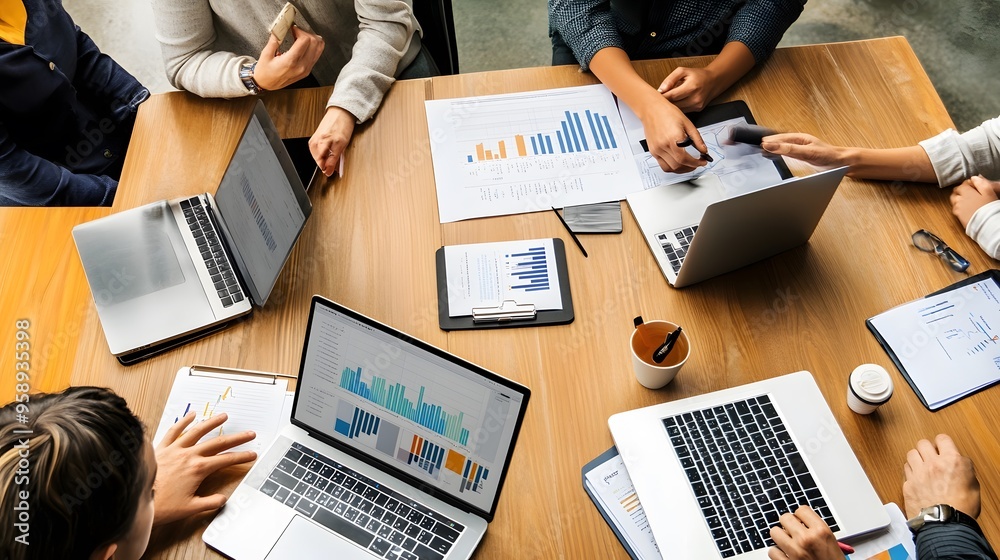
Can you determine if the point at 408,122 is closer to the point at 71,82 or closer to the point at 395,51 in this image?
the point at 395,51

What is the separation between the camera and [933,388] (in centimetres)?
108

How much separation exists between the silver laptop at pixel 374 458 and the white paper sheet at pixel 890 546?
513mm

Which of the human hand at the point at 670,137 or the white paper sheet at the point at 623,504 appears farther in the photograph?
the human hand at the point at 670,137

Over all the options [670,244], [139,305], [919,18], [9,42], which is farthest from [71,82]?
[919,18]

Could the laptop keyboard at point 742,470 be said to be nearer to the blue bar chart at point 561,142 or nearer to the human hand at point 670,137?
the human hand at point 670,137

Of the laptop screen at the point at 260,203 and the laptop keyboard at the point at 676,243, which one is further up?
the laptop screen at the point at 260,203

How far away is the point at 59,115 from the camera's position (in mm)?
1564

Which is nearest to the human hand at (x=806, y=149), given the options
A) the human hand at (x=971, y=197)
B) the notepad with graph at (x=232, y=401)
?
the human hand at (x=971, y=197)

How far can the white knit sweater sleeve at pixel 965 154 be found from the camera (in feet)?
4.18

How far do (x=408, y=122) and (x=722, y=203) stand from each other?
2.28ft

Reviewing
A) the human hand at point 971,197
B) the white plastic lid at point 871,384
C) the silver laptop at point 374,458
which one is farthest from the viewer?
the human hand at point 971,197

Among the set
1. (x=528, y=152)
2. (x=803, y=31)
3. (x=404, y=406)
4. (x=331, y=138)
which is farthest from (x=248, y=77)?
(x=803, y=31)

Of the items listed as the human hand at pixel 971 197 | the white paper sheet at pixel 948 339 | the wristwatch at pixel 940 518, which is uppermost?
the human hand at pixel 971 197

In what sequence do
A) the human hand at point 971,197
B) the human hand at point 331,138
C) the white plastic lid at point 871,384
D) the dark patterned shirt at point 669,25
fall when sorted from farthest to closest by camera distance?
1. the dark patterned shirt at point 669,25
2. the human hand at point 331,138
3. the human hand at point 971,197
4. the white plastic lid at point 871,384
